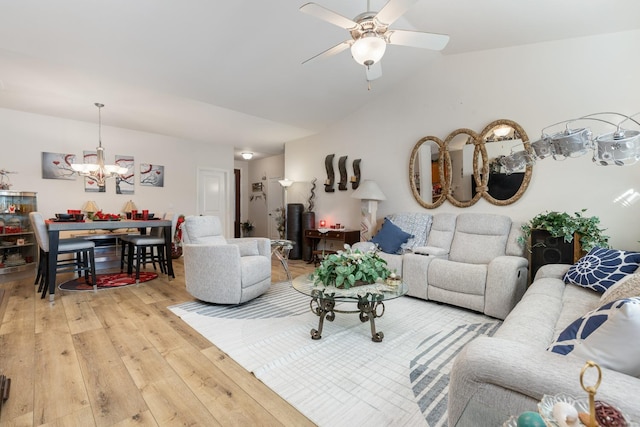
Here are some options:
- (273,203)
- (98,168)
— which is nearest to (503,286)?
(98,168)

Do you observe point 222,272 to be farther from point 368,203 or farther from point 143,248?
point 368,203

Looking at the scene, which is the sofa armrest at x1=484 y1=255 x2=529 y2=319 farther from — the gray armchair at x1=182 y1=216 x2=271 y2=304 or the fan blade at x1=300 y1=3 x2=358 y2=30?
the fan blade at x1=300 y1=3 x2=358 y2=30

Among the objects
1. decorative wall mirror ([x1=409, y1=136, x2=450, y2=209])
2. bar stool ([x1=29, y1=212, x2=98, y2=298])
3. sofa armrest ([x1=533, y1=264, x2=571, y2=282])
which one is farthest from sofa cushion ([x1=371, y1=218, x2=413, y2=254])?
bar stool ([x1=29, y1=212, x2=98, y2=298])

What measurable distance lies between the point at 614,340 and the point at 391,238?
9.88 ft

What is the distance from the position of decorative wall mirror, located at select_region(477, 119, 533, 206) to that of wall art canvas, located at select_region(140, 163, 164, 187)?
5.66 meters

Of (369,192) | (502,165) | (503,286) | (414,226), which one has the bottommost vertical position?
(503,286)

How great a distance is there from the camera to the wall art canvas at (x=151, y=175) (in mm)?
5836

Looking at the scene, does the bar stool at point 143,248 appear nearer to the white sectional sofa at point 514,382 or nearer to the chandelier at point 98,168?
the chandelier at point 98,168

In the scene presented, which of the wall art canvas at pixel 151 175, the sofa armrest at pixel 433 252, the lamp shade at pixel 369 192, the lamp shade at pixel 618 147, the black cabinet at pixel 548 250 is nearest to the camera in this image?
the lamp shade at pixel 618 147

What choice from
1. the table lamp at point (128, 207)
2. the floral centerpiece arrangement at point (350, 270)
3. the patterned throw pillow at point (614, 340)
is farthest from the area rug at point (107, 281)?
the patterned throw pillow at point (614, 340)

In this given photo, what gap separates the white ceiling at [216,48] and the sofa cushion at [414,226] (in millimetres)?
2030

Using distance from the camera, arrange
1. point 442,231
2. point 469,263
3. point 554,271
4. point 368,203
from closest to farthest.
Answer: point 554,271, point 469,263, point 442,231, point 368,203

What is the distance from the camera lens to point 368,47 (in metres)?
1.98

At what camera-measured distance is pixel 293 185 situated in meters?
6.53
